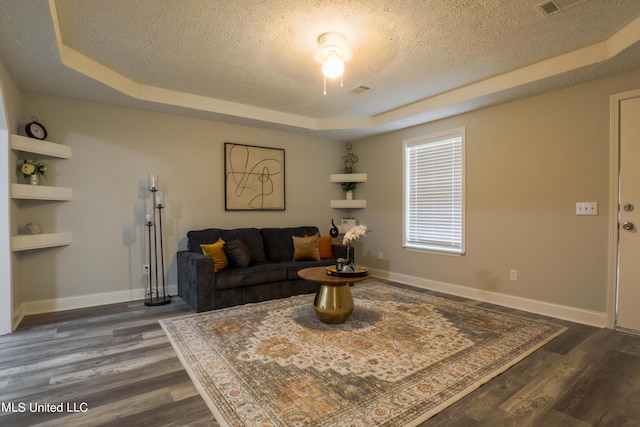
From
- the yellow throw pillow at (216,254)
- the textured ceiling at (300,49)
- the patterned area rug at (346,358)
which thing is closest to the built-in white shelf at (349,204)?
the textured ceiling at (300,49)

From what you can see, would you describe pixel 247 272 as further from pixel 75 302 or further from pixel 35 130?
pixel 35 130

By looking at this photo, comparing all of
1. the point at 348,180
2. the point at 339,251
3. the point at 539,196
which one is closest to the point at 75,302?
the point at 339,251

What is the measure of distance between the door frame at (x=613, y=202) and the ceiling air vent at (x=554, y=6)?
1325 mm

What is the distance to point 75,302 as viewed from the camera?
369cm

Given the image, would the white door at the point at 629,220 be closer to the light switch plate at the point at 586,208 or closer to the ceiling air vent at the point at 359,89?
the light switch plate at the point at 586,208

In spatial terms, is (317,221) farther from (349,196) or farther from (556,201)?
(556,201)

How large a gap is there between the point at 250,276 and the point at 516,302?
303 centimetres

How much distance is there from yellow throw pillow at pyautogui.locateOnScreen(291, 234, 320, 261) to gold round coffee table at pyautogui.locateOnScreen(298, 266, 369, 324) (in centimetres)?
139

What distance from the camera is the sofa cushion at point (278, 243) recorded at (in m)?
4.58

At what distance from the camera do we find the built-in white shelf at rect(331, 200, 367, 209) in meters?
5.57

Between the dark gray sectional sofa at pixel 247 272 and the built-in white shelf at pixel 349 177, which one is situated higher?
the built-in white shelf at pixel 349 177

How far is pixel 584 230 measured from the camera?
10.7ft

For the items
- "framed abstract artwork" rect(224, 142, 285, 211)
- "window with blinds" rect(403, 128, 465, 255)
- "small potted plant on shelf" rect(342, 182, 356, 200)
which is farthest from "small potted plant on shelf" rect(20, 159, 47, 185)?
"window with blinds" rect(403, 128, 465, 255)

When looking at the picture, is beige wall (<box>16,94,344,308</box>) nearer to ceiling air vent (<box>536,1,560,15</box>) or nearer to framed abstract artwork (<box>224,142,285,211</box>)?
framed abstract artwork (<box>224,142,285,211</box>)
